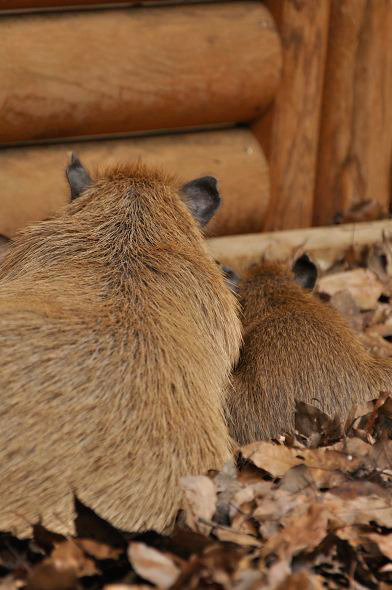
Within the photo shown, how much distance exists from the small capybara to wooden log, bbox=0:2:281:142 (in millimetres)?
1460

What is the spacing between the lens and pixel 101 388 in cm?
309

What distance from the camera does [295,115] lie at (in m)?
6.04

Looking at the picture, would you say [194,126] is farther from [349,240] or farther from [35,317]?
[35,317]

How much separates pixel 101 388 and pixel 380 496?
39.9 inches

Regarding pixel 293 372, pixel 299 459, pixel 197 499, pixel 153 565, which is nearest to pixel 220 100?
pixel 293 372

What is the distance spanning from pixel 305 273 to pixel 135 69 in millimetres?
1453

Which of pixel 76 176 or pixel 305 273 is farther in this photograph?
pixel 305 273

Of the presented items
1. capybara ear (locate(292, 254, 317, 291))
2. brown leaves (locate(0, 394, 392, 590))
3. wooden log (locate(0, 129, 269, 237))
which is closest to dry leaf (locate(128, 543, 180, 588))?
brown leaves (locate(0, 394, 392, 590))

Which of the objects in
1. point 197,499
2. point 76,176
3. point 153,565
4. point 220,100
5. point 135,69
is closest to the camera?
point 153,565

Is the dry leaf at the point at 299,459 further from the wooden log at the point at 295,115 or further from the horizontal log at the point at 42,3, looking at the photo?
the wooden log at the point at 295,115

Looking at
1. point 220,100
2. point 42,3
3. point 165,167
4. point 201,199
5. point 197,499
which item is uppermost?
point 42,3

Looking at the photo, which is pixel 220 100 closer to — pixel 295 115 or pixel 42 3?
pixel 295 115

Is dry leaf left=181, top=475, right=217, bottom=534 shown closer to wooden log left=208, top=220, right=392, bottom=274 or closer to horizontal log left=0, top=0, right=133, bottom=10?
wooden log left=208, top=220, right=392, bottom=274

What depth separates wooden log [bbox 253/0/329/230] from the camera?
5852 mm
